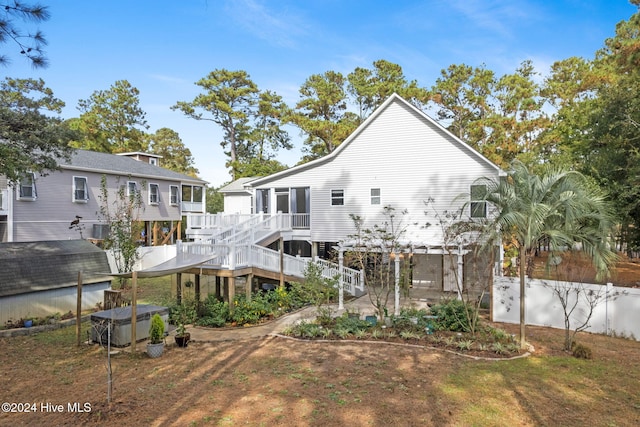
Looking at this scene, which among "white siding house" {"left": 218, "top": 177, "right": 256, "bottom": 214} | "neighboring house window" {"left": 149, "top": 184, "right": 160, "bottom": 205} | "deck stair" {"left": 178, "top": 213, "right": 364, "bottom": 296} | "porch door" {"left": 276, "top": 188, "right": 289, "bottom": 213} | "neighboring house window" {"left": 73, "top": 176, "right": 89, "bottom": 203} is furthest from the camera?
"white siding house" {"left": 218, "top": 177, "right": 256, "bottom": 214}

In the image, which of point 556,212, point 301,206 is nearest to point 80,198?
point 301,206

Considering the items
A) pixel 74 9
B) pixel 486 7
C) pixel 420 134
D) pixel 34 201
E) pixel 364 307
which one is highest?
pixel 486 7

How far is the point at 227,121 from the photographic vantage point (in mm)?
44688

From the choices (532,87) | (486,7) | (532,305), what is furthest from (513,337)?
(532,87)

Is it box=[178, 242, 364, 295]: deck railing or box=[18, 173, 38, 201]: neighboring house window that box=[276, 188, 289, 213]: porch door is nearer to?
box=[178, 242, 364, 295]: deck railing

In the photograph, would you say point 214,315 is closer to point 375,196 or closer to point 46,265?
point 46,265

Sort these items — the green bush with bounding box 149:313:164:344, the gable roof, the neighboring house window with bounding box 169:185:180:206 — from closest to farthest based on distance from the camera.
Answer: the green bush with bounding box 149:313:164:344
the gable roof
the neighboring house window with bounding box 169:185:180:206

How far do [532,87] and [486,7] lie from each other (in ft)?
59.0

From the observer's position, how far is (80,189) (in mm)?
22750

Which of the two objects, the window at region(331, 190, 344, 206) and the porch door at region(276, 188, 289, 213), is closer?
the window at region(331, 190, 344, 206)

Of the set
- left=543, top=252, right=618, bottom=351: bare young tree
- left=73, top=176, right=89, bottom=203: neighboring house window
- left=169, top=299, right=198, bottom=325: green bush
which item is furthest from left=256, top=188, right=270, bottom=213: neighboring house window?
left=543, top=252, right=618, bottom=351: bare young tree

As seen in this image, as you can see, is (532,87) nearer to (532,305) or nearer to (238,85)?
(532,305)

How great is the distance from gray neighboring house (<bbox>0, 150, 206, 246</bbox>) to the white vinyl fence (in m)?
17.6

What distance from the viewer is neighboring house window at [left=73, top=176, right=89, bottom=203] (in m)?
22.5
